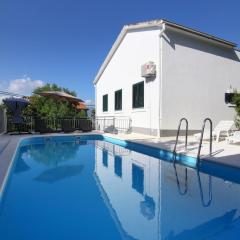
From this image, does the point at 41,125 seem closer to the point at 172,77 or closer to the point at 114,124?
the point at 114,124

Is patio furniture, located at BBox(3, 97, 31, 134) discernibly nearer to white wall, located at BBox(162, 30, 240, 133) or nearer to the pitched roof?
the pitched roof

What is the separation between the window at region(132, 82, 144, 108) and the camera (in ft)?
43.4

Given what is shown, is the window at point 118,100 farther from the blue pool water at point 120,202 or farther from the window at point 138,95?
the blue pool water at point 120,202

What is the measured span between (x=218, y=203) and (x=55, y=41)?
18.4 m

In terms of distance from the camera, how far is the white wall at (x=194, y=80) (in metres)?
11.7

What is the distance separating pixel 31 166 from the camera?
283 inches

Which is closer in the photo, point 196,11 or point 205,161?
point 205,161

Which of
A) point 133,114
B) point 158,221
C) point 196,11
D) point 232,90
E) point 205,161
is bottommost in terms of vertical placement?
point 158,221

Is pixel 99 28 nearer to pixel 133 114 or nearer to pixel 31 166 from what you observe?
pixel 133 114

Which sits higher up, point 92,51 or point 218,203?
point 92,51

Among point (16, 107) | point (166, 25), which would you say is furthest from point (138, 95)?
point (16, 107)

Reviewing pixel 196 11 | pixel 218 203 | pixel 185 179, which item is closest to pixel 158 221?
pixel 218 203

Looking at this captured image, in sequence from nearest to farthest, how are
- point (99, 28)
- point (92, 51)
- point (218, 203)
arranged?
point (218, 203), point (99, 28), point (92, 51)

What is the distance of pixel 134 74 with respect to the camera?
1421 cm
